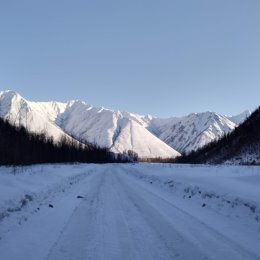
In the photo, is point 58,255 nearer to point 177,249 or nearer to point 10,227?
point 177,249

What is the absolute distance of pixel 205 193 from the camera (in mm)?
18250

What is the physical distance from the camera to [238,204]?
46.1 ft

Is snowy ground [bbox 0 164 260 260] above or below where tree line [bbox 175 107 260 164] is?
below

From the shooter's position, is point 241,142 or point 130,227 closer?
point 130,227

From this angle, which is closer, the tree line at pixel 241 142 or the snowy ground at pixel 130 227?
the snowy ground at pixel 130 227

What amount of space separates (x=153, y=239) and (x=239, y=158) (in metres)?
99.0

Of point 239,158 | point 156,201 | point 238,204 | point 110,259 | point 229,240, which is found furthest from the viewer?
point 239,158

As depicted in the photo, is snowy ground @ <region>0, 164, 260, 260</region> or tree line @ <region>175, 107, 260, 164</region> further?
tree line @ <region>175, 107, 260, 164</region>

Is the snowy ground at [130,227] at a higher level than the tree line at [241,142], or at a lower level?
lower

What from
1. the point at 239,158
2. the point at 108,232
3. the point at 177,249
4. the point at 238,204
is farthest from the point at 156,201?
the point at 239,158

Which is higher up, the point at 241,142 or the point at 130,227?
the point at 241,142

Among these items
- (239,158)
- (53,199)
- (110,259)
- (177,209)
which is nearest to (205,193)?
(177,209)

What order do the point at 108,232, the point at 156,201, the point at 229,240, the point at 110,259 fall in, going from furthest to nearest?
the point at 156,201 → the point at 108,232 → the point at 229,240 → the point at 110,259

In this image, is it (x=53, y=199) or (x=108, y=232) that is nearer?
(x=108, y=232)
